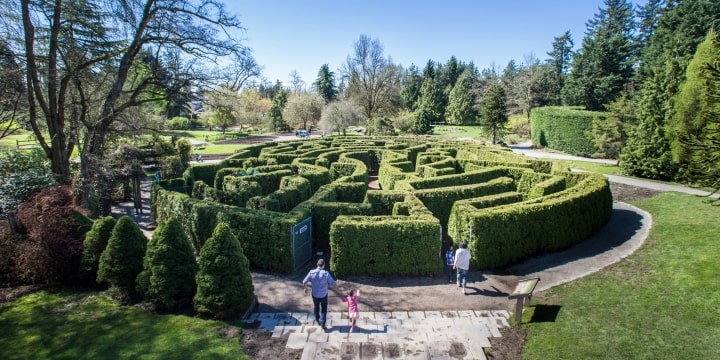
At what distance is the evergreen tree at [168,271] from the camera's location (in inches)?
379

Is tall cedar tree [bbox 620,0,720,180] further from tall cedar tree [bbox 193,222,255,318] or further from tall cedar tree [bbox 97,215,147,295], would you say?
tall cedar tree [bbox 97,215,147,295]

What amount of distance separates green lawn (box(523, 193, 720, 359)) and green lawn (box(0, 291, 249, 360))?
274 inches

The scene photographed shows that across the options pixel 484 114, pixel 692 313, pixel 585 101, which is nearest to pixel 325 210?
pixel 692 313

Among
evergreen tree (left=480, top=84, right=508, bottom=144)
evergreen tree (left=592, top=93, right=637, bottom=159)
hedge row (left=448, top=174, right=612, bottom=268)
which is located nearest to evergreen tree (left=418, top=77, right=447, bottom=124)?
evergreen tree (left=480, top=84, right=508, bottom=144)

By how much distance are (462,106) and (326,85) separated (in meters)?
31.2

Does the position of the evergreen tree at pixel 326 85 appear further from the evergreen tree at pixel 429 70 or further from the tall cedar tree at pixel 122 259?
the tall cedar tree at pixel 122 259

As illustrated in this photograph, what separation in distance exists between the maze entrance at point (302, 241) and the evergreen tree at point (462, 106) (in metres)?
71.1

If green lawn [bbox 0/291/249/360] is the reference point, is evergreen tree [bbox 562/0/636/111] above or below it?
above

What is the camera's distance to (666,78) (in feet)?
86.0

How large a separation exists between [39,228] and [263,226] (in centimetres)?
609

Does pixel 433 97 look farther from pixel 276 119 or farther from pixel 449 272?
pixel 449 272

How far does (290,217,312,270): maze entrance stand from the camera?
12164mm

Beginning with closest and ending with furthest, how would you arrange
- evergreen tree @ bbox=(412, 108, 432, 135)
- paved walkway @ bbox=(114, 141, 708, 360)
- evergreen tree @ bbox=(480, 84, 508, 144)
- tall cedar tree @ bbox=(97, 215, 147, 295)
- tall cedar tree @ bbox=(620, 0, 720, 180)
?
1. paved walkway @ bbox=(114, 141, 708, 360)
2. tall cedar tree @ bbox=(97, 215, 147, 295)
3. tall cedar tree @ bbox=(620, 0, 720, 180)
4. evergreen tree @ bbox=(480, 84, 508, 144)
5. evergreen tree @ bbox=(412, 108, 432, 135)

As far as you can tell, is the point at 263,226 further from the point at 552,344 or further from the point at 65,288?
the point at 552,344
